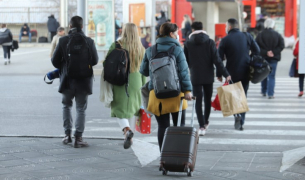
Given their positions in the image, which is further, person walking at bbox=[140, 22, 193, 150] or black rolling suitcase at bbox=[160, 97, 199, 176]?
person walking at bbox=[140, 22, 193, 150]

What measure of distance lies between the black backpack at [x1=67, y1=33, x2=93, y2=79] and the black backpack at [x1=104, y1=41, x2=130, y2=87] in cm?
33

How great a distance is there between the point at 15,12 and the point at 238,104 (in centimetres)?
3738

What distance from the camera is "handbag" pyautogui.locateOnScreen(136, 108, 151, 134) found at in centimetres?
813

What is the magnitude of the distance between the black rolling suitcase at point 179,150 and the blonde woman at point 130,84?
5.47 feet

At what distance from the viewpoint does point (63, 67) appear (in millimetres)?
8352

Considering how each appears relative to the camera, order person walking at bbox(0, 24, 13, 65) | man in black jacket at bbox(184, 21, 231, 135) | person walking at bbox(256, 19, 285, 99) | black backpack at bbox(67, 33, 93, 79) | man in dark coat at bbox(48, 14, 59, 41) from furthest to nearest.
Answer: man in dark coat at bbox(48, 14, 59, 41) → person walking at bbox(0, 24, 13, 65) → person walking at bbox(256, 19, 285, 99) → man in black jacket at bbox(184, 21, 231, 135) → black backpack at bbox(67, 33, 93, 79)

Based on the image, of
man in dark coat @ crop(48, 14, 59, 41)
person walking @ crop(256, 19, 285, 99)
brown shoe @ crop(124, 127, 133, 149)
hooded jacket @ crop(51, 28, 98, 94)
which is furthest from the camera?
man in dark coat @ crop(48, 14, 59, 41)

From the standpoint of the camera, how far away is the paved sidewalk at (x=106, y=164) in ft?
21.7

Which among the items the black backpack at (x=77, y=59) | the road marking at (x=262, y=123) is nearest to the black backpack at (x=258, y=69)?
the road marking at (x=262, y=123)

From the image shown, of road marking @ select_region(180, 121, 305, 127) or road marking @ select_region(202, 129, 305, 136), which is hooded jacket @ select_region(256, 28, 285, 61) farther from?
road marking @ select_region(202, 129, 305, 136)

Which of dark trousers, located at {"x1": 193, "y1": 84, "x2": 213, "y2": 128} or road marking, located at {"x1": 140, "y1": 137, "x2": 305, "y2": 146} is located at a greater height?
dark trousers, located at {"x1": 193, "y1": 84, "x2": 213, "y2": 128}

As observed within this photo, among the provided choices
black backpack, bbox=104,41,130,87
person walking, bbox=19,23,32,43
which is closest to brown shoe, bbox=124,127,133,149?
black backpack, bbox=104,41,130,87

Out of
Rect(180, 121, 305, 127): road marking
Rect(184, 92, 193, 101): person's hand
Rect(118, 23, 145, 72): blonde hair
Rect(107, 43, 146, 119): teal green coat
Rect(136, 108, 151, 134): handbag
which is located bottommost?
Rect(180, 121, 305, 127): road marking

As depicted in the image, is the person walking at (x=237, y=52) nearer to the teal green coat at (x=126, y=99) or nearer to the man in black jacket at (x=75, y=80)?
the teal green coat at (x=126, y=99)
